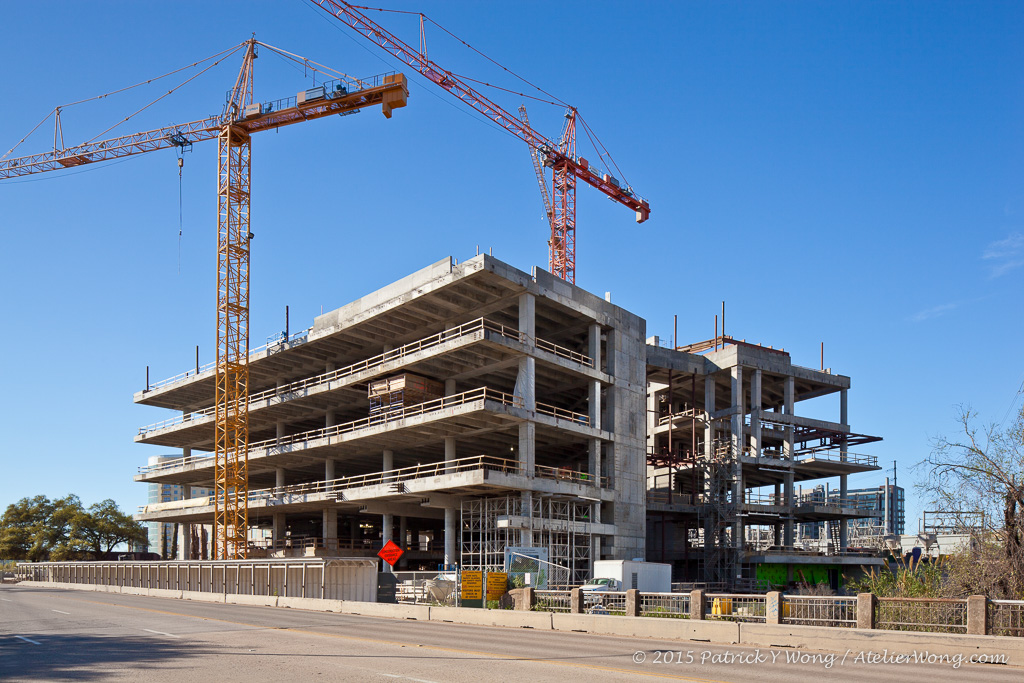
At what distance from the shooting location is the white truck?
3531cm

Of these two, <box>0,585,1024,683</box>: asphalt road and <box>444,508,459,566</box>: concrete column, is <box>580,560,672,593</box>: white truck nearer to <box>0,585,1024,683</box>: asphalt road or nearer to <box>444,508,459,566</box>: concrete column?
<box>444,508,459,566</box>: concrete column

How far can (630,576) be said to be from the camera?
36188 millimetres

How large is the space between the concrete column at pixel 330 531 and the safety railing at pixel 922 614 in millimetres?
44966

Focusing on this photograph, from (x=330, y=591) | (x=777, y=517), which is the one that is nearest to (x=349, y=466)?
(x=330, y=591)

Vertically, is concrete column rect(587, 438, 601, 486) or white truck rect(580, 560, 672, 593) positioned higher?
concrete column rect(587, 438, 601, 486)

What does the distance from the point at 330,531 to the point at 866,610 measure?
46.1 metres

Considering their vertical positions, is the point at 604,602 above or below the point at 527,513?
below

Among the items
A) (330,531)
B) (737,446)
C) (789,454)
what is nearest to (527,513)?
(330,531)

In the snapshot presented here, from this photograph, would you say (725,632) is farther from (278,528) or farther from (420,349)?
(278,528)

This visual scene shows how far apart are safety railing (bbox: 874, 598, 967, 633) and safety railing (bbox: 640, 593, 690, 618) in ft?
17.6

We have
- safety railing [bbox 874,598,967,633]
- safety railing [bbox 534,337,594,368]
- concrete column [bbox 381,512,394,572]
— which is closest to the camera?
safety railing [bbox 874,598,967,633]

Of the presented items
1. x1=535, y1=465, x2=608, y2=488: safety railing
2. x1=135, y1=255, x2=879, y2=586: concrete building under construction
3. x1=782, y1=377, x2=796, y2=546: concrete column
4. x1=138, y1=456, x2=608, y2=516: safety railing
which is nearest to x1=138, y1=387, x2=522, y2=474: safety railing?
x1=135, y1=255, x2=879, y2=586: concrete building under construction

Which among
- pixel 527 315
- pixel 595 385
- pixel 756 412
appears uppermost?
pixel 527 315

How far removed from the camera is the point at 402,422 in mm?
49219
